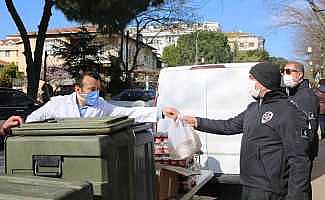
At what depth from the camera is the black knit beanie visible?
3678 mm

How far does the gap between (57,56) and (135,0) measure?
14.9 metres

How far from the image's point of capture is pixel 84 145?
2818mm

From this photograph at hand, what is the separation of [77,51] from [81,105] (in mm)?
33077

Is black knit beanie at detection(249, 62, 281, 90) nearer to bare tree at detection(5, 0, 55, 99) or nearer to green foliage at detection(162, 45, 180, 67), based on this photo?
bare tree at detection(5, 0, 55, 99)

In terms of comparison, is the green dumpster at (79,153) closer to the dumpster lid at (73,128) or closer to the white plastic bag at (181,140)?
the dumpster lid at (73,128)

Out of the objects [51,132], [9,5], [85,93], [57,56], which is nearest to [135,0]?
[9,5]

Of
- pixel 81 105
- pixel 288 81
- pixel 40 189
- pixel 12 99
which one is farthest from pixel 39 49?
pixel 40 189

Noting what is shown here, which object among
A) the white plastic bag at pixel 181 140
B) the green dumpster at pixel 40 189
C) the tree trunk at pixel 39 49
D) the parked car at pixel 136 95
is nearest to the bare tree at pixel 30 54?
the tree trunk at pixel 39 49

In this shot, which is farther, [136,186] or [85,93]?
[85,93]

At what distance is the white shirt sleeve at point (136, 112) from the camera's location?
4.51 meters

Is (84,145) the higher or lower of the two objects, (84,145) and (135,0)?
the lower

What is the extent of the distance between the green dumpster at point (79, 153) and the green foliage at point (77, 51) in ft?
111

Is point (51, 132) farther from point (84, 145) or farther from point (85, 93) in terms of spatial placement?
point (85, 93)

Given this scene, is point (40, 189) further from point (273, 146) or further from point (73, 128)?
point (273, 146)
